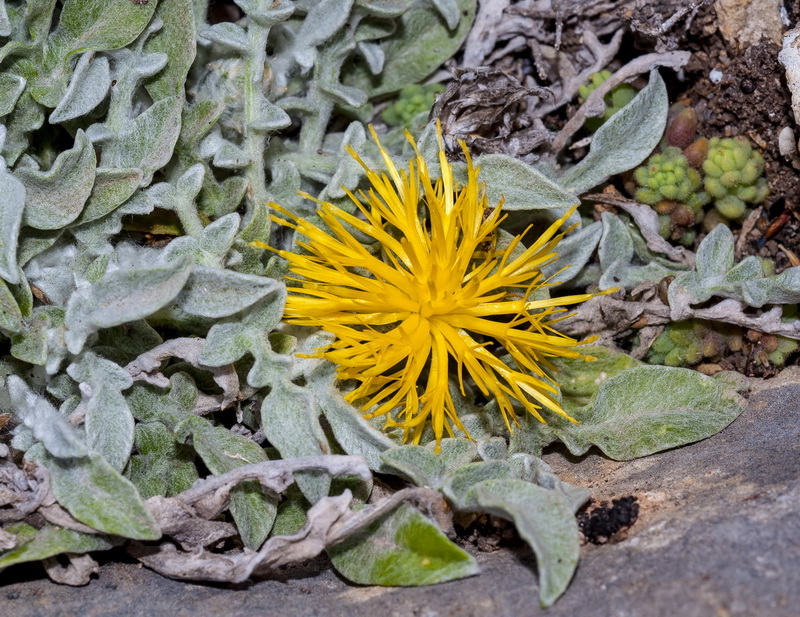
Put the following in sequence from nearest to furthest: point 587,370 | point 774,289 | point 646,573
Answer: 1. point 646,573
2. point 774,289
3. point 587,370

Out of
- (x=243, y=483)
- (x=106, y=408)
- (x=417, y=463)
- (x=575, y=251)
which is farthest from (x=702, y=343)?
(x=106, y=408)

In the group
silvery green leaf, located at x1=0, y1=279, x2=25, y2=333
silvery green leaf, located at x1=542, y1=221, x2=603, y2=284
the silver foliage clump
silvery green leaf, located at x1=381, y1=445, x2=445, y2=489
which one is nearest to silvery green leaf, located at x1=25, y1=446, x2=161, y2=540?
the silver foliage clump

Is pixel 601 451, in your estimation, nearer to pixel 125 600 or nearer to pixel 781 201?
pixel 781 201

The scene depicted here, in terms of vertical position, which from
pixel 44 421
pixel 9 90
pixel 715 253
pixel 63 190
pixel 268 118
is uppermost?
pixel 9 90

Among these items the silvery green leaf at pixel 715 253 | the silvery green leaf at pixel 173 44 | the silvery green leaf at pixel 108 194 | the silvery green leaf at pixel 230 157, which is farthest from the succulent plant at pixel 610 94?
the silvery green leaf at pixel 108 194

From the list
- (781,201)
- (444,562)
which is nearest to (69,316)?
(444,562)

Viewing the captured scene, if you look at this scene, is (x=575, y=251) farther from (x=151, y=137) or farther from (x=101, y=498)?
(x=101, y=498)

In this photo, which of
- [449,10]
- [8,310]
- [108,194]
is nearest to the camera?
[8,310]
